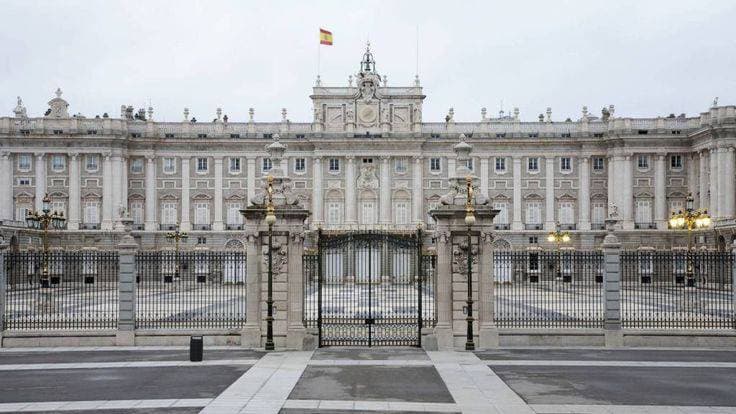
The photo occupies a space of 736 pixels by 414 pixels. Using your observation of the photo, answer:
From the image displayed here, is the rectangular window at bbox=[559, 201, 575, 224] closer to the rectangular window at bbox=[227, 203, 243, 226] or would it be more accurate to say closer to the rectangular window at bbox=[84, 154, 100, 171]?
the rectangular window at bbox=[227, 203, 243, 226]

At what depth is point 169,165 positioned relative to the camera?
284ft

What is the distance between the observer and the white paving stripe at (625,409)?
1593cm

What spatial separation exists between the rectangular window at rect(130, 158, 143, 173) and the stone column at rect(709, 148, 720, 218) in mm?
59021

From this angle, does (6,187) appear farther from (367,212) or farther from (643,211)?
(643,211)

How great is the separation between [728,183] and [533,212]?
19.6 metres

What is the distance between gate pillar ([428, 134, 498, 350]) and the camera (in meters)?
24.8

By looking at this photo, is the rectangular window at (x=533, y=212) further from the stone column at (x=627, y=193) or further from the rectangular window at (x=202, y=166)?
the rectangular window at (x=202, y=166)

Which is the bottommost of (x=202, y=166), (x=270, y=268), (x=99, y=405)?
(x=99, y=405)

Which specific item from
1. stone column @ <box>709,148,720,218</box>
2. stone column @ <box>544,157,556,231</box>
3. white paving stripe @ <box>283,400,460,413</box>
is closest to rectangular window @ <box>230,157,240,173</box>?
stone column @ <box>544,157,556,231</box>

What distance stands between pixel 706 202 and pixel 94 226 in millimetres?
63145

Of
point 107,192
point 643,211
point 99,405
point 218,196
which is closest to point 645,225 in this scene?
point 643,211

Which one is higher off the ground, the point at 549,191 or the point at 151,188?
the point at 151,188

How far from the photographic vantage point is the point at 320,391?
17828 millimetres

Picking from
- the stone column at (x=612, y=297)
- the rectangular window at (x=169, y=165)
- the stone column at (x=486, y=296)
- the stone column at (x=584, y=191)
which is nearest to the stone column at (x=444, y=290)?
the stone column at (x=486, y=296)
